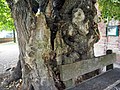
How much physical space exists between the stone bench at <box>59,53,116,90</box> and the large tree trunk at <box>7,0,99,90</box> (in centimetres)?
24

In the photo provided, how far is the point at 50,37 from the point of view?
2.99 m

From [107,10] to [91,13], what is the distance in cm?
180

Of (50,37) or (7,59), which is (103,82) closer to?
(50,37)

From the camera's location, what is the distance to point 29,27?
272 cm

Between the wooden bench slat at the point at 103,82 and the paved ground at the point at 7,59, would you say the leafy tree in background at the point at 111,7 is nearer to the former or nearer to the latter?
the wooden bench slat at the point at 103,82

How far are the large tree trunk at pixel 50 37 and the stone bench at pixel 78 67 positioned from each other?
24 centimetres

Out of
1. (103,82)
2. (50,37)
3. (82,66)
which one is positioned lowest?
(103,82)

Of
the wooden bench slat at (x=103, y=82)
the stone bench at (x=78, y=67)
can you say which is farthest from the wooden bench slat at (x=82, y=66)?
the wooden bench slat at (x=103, y=82)

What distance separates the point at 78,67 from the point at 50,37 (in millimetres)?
673

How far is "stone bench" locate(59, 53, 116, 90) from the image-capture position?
9.21 feet

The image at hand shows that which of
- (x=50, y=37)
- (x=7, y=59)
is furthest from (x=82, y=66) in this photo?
(x=7, y=59)

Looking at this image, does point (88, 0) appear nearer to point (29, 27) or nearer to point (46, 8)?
point (46, 8)

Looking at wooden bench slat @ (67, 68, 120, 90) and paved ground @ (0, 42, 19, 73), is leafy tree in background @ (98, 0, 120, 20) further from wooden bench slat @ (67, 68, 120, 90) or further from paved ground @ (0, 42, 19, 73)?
paved ground @ (0, 42, 19, 73)

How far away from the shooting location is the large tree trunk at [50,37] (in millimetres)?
2748
